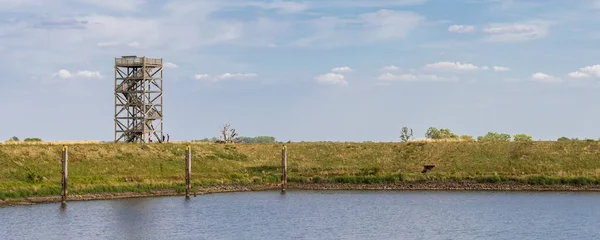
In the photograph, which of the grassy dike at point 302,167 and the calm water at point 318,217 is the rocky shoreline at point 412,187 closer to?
the grassy dike at point 302,167

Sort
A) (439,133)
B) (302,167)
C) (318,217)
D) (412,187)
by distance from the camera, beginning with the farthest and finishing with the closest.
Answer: (439,133) → (302,167) → (412,187) → (318,217)

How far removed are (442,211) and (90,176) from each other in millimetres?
35290

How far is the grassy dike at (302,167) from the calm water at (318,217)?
13.0 feet

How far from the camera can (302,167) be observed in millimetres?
105312

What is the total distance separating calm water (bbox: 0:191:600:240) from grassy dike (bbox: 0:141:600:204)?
3.95m

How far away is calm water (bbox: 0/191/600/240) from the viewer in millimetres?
60281

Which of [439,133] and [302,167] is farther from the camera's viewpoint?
[439,133]

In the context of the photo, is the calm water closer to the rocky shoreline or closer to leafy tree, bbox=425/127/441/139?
the rocky shoreline

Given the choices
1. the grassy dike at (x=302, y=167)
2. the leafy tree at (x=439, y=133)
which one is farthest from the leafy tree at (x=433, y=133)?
the grassy dike at (x=302, y=167)

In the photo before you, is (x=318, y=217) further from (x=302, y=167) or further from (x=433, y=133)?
(x=433, y=133)

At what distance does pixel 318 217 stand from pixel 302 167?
3490cm

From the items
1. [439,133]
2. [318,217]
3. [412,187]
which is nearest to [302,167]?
[412,187]

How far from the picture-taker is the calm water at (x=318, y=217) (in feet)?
198

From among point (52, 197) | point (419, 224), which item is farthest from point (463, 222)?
point (52, 197)
